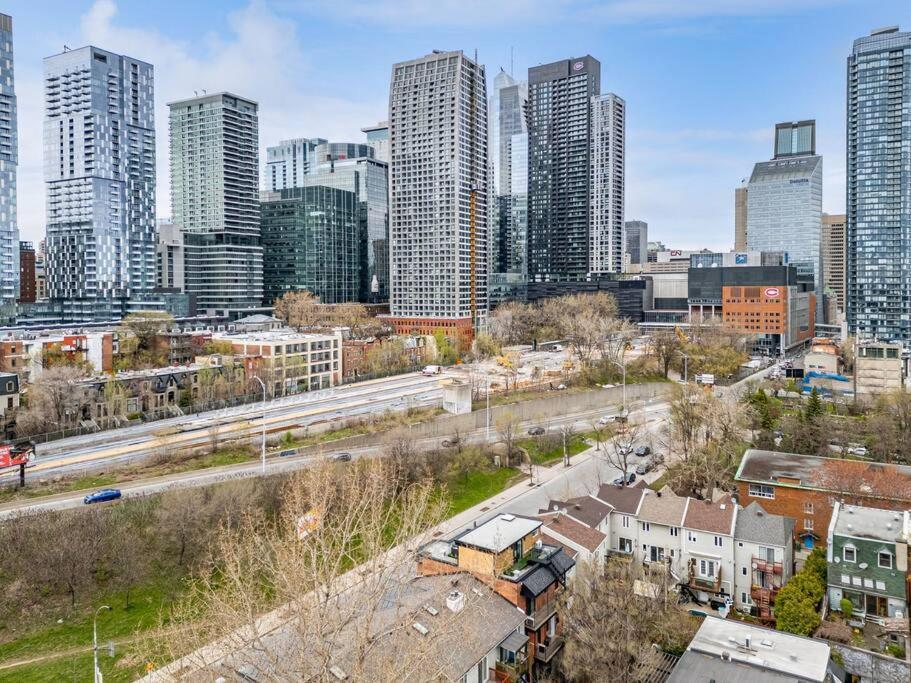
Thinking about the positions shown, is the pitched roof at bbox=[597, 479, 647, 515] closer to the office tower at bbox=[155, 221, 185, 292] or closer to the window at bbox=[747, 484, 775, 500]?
the window at bbox=[747, 484, 775, 500]

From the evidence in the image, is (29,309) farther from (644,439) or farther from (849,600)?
(849,600)

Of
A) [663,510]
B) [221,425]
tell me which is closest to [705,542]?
[663,510]

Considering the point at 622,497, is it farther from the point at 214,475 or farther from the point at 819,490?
the point at 214,475

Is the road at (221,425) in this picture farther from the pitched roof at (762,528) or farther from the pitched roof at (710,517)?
the pitched roof at (762,528)

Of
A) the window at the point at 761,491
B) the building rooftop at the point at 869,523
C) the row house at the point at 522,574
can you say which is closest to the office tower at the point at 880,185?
the window at the point at 761,491

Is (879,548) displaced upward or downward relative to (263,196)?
downward

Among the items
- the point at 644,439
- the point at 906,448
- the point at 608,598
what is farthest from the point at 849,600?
the point at 644,439

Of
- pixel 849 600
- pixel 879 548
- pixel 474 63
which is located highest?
pixel 474 63
